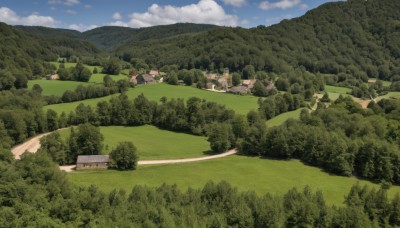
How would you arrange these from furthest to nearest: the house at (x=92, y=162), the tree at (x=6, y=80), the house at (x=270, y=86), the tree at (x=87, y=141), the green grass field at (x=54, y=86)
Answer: the house at (x=270, y=86) → the tree at (x=6, y=80) → the green grass field at (x=54, y=86) → the tree at (x=87, y=141) → the house at (x=92, y=162)

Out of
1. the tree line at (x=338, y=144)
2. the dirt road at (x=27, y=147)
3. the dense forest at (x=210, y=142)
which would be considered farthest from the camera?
the dirt road at (x=27, y=147)

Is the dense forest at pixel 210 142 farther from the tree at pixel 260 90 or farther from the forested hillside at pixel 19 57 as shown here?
the forested hillside at pixel 19 57

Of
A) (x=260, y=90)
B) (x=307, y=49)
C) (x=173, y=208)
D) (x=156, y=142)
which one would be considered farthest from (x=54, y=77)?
(x=307, y=49)

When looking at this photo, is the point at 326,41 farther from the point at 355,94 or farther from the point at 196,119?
the point at 196,119

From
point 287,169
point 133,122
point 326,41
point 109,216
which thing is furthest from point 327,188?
point 326,41

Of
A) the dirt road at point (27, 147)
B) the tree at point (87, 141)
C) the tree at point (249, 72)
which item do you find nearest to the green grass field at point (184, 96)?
the dirt road at point (27, 147)

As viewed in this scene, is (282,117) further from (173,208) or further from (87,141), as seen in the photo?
(173,208)
